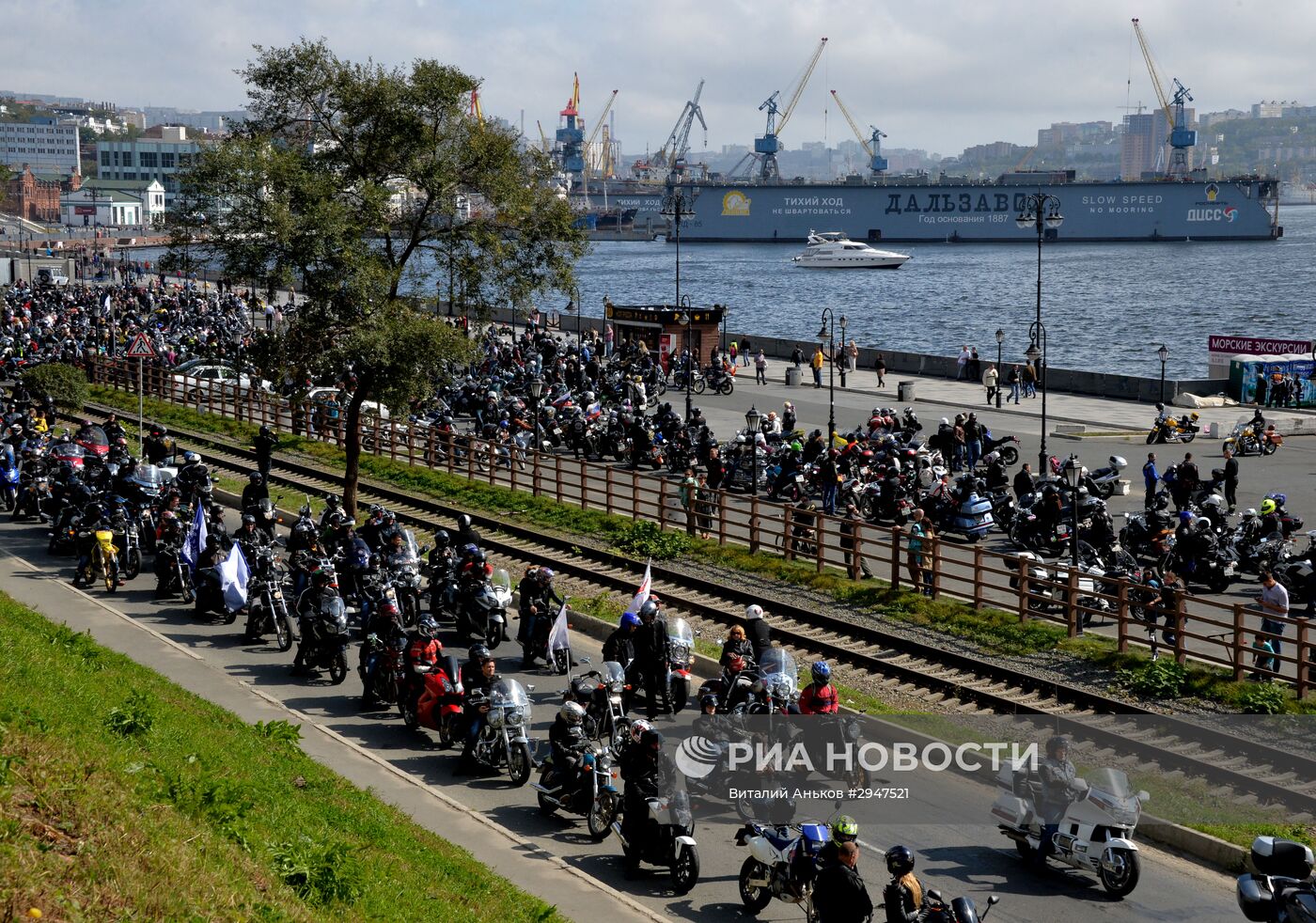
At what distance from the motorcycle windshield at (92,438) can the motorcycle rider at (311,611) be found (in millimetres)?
14859

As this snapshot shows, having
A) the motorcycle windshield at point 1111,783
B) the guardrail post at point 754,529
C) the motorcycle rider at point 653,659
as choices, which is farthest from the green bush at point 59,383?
the motorcycle windshield at point 1111,783

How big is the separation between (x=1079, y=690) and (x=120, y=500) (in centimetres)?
1638

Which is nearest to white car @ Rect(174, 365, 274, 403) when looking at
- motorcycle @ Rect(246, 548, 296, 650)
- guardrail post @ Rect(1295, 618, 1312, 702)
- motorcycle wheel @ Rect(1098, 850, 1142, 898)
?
motorcycle @ Rect(246, 548, 296, 650)

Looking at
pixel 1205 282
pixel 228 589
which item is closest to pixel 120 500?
pixel 228 589

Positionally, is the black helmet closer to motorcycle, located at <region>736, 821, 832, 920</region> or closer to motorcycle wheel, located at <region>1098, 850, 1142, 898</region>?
motorcycle, located at <region>736, 821, 832, 920</region>

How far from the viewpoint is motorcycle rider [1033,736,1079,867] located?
41.0ft

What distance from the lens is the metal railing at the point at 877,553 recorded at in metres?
18.4

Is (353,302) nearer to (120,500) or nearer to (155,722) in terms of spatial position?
(120,500)

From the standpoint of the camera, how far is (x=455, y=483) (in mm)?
33469

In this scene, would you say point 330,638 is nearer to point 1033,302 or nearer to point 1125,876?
point 1125,876

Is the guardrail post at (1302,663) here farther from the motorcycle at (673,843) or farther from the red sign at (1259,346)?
the red sign at (1259,346)

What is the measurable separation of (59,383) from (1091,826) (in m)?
40.3

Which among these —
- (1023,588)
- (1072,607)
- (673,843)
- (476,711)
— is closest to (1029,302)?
(1023,588)

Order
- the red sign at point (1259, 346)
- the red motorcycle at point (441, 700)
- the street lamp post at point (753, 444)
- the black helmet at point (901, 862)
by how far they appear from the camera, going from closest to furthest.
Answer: the black helmet at point (901, 862)
the red motorcycle at point (441, 700)
the street lamp post at point (753, 444)
the red sign at point (1259, 346)
